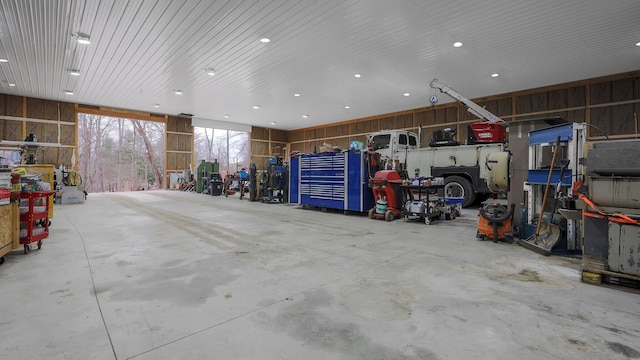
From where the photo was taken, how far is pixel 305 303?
2150 mm

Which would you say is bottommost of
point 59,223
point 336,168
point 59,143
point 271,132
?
point 59,223

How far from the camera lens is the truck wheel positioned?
8.03 meters

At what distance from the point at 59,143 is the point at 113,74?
6.44 meters

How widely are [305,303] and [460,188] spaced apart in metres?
7.41

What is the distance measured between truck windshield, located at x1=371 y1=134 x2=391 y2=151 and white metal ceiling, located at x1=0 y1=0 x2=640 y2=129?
202cm

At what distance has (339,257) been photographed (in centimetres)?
339

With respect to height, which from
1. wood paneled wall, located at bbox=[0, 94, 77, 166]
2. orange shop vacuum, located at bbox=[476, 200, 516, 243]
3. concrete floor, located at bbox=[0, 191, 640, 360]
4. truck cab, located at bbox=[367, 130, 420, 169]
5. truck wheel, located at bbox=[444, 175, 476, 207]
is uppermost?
wood paneled wall, located at bbox=[0, 94, 77, 166]

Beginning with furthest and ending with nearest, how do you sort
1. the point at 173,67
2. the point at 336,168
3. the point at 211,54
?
the point at 173,67
the point at 211,54
the point at 336,168

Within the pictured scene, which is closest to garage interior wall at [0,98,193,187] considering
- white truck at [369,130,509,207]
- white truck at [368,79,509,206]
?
white truck at [369,130,509,207]

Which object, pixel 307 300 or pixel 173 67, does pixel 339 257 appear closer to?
pixel 307 300

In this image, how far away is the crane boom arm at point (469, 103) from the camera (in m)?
9.22

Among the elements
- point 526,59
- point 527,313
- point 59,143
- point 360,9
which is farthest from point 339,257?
point 59,143

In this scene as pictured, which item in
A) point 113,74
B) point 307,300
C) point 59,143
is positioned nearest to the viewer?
point 307,300

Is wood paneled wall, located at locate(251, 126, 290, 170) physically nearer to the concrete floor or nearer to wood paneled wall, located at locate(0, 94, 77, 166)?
wood paneled wall, located at locate(0, 94, 77, 166)
